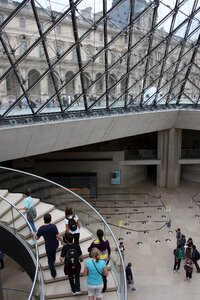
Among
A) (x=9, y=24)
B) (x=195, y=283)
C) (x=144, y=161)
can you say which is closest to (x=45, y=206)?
(x=9, y=24)

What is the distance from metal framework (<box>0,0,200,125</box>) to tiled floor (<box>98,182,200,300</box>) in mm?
7807

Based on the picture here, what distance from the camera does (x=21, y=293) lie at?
13.8 meters

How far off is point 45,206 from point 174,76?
15196 mm

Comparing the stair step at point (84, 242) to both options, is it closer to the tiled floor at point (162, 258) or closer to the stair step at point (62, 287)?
the stair step at point (62, 287)

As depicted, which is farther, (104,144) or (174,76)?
(104,144)

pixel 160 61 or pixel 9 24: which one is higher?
pixel 160 61

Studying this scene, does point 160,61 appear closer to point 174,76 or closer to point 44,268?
point 174,76

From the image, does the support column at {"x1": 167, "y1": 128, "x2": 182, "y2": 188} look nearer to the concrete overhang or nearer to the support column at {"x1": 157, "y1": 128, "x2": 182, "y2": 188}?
the support column at {"x1": 157, "y1": 128, "x2": 182, "y2": 188}

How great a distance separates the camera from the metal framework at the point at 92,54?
42.4 ft

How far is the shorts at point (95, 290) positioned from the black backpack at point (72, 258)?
0.58m

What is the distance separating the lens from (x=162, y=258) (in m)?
16.0

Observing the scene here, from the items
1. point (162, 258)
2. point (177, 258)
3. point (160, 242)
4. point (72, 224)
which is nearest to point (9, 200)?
point (72, 224)

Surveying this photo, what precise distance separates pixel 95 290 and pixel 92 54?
1233cm

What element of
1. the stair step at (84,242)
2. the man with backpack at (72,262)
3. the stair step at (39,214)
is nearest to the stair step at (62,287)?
the man with backpack at (72,262)
